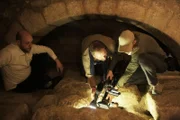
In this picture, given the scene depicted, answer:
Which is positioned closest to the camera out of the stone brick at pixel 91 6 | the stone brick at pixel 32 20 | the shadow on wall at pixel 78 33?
the stone brick at pixel 91 6

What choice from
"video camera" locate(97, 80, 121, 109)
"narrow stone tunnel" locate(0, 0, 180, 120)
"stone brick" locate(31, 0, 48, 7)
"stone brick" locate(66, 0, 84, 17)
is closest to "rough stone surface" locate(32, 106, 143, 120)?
"narrow stone tunnel" locate(0, 0, 180, 120)

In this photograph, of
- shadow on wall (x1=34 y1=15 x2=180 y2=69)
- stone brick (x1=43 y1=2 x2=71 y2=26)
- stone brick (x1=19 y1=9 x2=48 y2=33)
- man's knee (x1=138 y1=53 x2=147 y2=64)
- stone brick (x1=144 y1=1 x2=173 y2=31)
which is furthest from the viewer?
shadow on wall (x1=34 y1=15 x2=180 y2=69)

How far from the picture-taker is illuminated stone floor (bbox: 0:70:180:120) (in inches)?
108

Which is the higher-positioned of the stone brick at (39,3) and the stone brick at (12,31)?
the stone brick at (39,3)

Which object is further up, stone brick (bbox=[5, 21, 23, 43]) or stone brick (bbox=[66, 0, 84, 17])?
stone brick (bbox=[66, 0, 84, 17])

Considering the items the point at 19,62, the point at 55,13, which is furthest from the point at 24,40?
the point at 55,13

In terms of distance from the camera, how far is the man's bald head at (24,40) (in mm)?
3316

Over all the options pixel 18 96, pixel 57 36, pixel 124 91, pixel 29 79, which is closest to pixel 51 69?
pixel 57 36

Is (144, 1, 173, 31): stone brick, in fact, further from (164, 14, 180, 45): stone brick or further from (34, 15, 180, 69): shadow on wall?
(34, 15, 180, 69): shadow on wall

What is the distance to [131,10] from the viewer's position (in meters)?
3.49

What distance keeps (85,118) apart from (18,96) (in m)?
1.23

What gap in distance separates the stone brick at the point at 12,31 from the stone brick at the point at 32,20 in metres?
0.10

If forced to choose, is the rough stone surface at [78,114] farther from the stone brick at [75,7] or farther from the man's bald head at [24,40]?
the stone brick at [75,7]

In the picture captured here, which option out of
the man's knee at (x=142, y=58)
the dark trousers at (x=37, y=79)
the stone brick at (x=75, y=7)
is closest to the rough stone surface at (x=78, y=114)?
the man's knee at (x=142, y=58)
